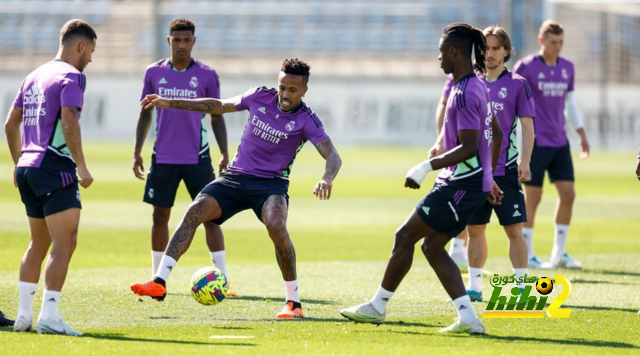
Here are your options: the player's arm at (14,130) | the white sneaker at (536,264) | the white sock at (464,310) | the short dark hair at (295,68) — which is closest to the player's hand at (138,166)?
the player's arm at (14,130)

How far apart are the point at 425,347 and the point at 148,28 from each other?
45.5 meters

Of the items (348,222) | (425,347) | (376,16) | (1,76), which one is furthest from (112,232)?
(376,16)

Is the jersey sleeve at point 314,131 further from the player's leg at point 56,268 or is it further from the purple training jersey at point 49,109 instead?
the player's leg at point 56,268

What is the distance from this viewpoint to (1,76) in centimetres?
4453

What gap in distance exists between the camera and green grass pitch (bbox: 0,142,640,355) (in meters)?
7.00

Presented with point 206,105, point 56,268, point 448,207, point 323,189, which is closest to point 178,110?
point 206,105

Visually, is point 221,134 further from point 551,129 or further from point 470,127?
point 551,129

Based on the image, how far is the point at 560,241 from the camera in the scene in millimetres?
12312

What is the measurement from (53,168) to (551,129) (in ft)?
22.0

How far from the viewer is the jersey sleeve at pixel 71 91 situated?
24.0 ft

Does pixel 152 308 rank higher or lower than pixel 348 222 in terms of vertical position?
higher

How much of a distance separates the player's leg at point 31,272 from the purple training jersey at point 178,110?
2644mm

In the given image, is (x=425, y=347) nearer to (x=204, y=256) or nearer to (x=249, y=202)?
(x=249, y=202)

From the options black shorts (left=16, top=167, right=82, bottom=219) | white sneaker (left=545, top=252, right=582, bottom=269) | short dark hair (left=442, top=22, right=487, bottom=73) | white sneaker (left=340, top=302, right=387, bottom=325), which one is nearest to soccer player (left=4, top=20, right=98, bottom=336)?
black shorts (left=16, top=167, right=82, bottom=219)
